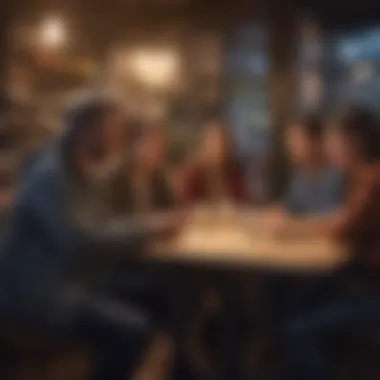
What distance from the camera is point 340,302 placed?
935 millimetres

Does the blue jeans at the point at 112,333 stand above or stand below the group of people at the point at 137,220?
below

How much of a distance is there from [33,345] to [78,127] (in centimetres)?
27

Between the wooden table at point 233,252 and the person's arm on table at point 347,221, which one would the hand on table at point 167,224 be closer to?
the wooden table at point 233,252

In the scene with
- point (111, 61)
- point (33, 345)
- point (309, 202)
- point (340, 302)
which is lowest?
point (33, 345)

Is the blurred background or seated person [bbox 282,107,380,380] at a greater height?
the blurred background

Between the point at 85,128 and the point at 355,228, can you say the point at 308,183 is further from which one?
the point at 85,128

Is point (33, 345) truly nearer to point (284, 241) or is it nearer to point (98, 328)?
point (98, 328)

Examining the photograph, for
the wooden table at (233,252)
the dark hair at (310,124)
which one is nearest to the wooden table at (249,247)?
the wooden table at (233,252)

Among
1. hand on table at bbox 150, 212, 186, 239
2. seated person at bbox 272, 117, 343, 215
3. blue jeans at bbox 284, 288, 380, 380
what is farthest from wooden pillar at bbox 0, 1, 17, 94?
blue jeans at bbox 284, 288, 380, 380

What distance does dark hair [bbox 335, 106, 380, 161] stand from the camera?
0.93 meters

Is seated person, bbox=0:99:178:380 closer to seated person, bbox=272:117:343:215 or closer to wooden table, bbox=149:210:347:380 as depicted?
wooden table, bbox=149:210:347:380

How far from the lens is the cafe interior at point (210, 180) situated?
93 centimetres

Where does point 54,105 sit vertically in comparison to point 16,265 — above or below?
above

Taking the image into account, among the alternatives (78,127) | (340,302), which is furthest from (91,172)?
(340,302)
